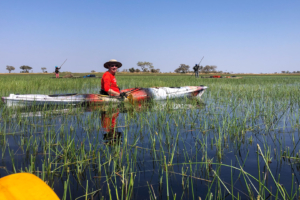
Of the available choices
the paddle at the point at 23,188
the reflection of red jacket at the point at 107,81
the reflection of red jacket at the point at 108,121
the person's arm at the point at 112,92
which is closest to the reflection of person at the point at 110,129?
the reflection of red jacket at the point at 108,121

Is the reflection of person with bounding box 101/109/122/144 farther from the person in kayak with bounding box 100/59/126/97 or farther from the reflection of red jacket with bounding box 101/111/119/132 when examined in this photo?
the person in kayak with bounding box 100/59/126/97

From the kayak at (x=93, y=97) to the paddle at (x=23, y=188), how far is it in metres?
4.65

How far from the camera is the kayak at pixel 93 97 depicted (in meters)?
6.07

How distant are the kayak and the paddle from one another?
15.3 feet

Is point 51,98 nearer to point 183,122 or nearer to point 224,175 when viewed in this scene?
point 183,122

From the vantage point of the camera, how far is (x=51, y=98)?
6.45 metres

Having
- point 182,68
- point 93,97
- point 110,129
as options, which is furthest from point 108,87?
point 182,68

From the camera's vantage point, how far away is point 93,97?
6.98 m

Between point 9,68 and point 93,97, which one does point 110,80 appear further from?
point 9,68

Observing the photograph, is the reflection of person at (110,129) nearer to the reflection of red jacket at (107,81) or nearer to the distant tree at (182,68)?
the reflection of red jacket at (107,81)

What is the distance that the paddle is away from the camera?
1.21 m

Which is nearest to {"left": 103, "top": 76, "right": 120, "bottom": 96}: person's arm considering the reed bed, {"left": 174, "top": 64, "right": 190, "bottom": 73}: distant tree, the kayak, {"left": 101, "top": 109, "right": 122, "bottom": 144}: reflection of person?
the kayak

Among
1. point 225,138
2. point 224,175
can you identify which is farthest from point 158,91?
point 224,175

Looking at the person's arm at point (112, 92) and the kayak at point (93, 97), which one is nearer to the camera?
the kayak at point (93, 97)
